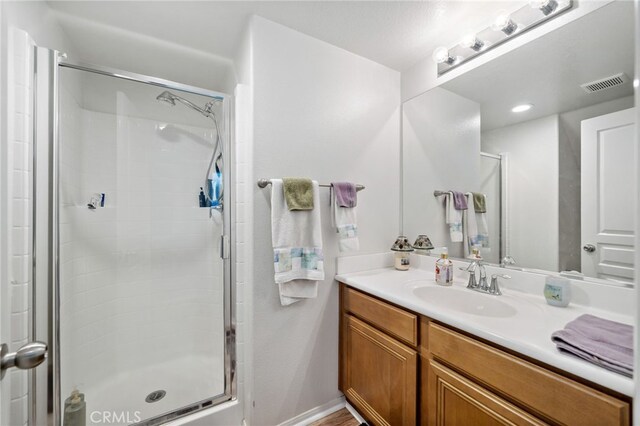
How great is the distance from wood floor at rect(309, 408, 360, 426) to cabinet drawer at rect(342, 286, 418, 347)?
63cm

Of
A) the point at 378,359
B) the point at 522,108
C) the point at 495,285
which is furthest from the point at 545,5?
the point at 378,359

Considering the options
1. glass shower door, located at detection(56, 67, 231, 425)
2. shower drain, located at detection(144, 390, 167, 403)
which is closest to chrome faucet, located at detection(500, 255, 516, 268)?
glass shower door, located at detection(56, 67, 231, 425)

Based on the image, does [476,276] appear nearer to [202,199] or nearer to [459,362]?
[459,362]

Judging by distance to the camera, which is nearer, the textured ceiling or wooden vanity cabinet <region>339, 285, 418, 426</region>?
wooden vanity cabinet <region>339, 285, 418, 426</region>

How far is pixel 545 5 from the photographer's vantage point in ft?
3.77

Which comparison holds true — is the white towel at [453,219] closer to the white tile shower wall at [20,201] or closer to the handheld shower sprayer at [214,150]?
the handheld shower sprayer at [214,150]

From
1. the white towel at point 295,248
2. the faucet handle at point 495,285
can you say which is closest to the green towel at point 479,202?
the faucet handle at point 495,285

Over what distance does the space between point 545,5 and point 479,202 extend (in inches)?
38.0

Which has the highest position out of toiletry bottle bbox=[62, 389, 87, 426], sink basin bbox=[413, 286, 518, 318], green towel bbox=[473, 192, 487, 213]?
green towel bbox=[473, 192, 487, 213]

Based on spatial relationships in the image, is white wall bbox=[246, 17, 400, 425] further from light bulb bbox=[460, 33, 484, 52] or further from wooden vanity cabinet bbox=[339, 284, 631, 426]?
light bulb bbox=[460, 33, 484, 52]

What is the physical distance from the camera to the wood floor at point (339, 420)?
4.74ft

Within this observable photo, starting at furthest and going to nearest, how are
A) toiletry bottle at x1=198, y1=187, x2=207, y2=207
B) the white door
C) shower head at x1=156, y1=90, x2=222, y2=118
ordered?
toiletry bottle at x1=198, y1=187, x2=207, y2=207
shower head at x1=156, y1=90, x2=222, y2=118
the white door

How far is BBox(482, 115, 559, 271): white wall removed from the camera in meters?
1.17

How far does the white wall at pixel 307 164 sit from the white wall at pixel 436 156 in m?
0.16
